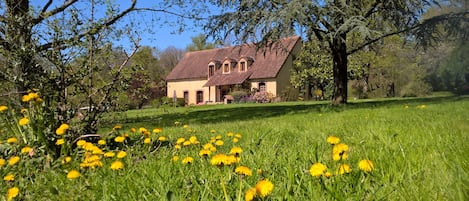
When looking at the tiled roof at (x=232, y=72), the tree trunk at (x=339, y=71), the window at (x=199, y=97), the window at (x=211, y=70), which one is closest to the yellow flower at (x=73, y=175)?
the tree trunk at (x=339, y=71)

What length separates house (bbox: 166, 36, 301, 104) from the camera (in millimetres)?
33781

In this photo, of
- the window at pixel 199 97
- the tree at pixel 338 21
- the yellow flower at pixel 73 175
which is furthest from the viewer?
the window at pixel 199 97

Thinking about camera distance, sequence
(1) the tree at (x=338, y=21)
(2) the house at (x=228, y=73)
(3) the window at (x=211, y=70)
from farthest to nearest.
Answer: (3) the window at (x=211, y=70)
(2) the house at (x=228, y=73)
(1) the tree at (x=338, y=21)

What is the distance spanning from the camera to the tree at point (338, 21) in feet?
31.7

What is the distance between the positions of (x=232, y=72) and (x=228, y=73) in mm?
463

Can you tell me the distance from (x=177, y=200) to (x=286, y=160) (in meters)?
0.97

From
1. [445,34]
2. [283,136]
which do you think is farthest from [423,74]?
[283,136]

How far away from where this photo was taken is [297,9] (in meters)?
9.44

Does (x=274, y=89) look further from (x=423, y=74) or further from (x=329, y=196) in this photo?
(x=329, y=196)

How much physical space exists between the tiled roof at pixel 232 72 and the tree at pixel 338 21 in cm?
1680

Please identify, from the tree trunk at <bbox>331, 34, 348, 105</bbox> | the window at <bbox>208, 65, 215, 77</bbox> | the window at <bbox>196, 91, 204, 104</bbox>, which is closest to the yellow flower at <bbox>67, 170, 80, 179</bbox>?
the tree trunk at <bbox>331, 34, 348, 105</bbox>

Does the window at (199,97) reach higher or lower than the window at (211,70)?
lower

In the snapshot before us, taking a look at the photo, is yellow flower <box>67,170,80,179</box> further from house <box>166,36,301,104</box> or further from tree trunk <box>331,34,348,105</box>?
house <box>166,36,301,104</box>

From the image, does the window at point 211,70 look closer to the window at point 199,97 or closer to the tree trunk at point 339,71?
the window at point 199,97
